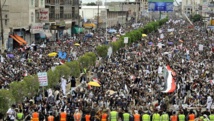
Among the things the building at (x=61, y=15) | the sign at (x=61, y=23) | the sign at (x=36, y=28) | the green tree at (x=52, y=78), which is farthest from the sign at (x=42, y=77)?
the sign at (x=61, y=23)

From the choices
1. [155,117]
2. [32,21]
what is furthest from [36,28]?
[155,117]

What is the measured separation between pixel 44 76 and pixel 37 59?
50.7 ft

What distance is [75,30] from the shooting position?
276 feet

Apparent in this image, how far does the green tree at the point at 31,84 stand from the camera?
2566 cm

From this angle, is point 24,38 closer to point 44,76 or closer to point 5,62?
point 5,62

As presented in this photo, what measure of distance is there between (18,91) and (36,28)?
37.5 m

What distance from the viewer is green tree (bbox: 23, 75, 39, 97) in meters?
25.7

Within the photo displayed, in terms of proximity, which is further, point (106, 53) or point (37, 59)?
point (106, 53)

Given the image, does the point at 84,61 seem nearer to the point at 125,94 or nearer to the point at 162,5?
the point at 125,94

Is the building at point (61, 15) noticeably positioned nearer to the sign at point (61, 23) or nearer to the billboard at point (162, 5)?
the sign at point (61, 23)

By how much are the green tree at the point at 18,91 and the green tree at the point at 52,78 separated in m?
4.01

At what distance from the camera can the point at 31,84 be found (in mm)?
25906

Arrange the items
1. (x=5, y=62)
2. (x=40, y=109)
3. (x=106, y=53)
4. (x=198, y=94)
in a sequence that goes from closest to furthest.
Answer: (x=40, y=109)
(x=198, y=94)
(x=5, y=62)
(x=106, y=53)

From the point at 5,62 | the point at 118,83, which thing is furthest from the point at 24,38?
the point at 118,83
